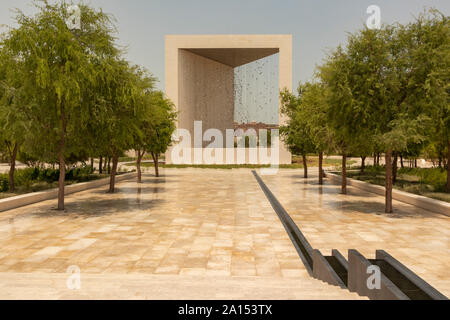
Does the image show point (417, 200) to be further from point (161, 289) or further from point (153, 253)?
point (161, 289)

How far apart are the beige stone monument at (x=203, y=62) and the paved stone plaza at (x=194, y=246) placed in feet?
119

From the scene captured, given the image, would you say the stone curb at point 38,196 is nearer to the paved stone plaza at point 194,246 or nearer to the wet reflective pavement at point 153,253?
the paved stone plaza at point 194,246

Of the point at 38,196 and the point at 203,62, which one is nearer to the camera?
the point at 38,196

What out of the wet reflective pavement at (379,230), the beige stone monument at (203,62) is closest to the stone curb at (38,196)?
the wet reflective pavement at (379,230)

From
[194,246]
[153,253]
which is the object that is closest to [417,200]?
[194,246]

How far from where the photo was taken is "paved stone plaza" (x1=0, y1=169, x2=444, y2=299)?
487 cm

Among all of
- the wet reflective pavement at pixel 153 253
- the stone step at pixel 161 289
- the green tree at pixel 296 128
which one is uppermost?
the green tree at pixel 296 128

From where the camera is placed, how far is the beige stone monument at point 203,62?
51125mm

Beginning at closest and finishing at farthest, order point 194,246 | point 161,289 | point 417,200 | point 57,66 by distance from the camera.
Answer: point 161,289
point 194,246
point 57,66
point 417,200

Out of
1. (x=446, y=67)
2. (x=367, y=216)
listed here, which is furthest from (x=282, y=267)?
(x=446, y=67)

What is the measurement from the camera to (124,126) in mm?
13953

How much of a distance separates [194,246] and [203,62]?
51.9 meters

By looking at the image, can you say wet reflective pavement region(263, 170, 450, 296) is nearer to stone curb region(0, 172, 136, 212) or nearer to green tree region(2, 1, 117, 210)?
green tree region(2, 1, 117, 210)

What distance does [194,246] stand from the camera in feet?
28.6
